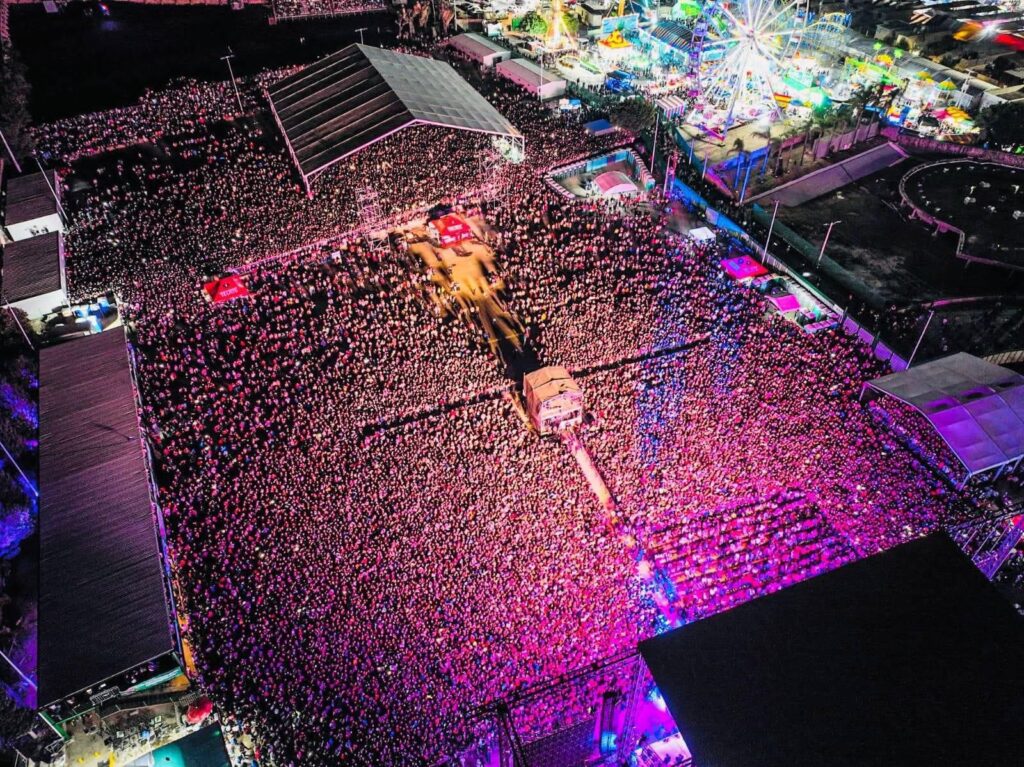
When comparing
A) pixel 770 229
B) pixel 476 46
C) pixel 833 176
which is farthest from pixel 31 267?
pixel 833 176

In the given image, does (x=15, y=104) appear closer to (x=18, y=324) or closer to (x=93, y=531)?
(x=18, y=324)

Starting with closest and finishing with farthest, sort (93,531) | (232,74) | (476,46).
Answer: (93,531) → (232,74) → (476,46)

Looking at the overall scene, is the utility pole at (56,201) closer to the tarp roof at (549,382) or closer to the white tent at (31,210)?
the white tent at (31,210)

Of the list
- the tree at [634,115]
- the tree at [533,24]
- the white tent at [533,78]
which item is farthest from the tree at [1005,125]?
the tree at [533,24]

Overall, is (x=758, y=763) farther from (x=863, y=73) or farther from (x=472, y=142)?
(x=863, y=73)

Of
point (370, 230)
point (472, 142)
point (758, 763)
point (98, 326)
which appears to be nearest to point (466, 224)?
point (370, 230)

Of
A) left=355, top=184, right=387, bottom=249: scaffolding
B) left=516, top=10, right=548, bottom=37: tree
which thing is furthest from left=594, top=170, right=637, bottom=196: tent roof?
left=516, top=10, right=548, bottom=37: tree
